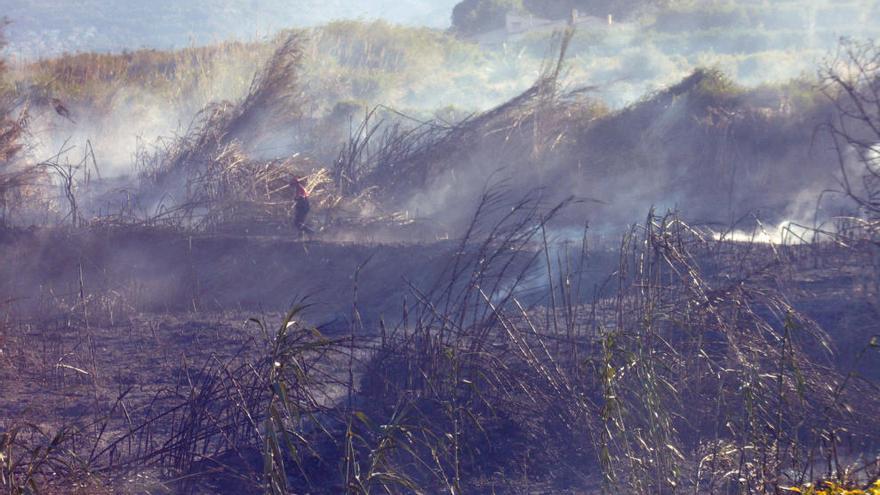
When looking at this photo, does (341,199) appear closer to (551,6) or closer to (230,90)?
(230,90)

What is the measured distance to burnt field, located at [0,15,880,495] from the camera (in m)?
4.63

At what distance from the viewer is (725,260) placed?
8672 millimetres

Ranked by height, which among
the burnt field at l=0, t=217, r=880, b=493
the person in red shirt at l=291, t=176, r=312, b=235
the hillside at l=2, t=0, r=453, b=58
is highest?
the hillside at l=2, t=0, r=453, b=58

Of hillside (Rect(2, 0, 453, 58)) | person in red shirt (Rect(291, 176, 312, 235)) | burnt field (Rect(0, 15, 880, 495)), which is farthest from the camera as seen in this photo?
hillside (Rect(2, 0, 453, 58))

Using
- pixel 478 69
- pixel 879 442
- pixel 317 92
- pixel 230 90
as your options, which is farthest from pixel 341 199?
pixel 478 69

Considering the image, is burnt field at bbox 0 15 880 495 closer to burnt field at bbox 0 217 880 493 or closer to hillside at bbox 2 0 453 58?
burnt field at bbox 0 217 880 493

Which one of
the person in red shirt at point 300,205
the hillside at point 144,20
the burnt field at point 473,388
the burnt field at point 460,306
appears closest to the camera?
the burnt field at point 473,388

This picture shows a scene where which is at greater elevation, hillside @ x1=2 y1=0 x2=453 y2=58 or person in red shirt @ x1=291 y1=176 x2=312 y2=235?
hillside @ x1=2 y1=0 x2=453 y2=58

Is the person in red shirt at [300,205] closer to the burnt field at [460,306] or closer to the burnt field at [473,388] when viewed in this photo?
Result: the burnt field at [460,306]

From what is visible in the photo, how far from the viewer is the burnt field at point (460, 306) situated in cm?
463

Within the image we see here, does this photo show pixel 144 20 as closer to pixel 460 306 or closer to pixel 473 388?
pixel 460 306

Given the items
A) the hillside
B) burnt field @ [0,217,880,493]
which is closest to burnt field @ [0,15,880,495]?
burnt field @ [0,217,880,493]

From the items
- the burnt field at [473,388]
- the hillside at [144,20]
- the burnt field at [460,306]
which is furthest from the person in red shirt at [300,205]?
the hillside at [144,20]

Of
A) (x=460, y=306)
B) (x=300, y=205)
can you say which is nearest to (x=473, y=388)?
(x=460, y=306)
